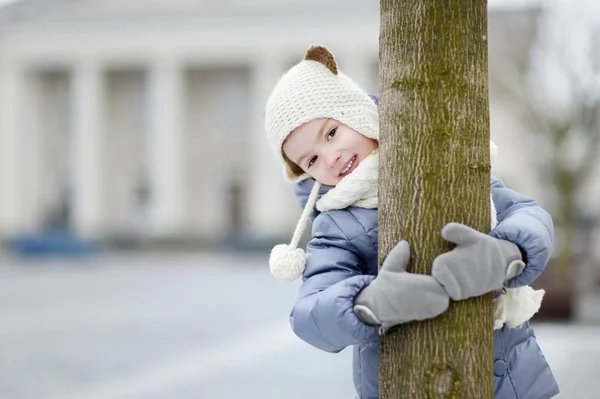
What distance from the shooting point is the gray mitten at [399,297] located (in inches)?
64.2

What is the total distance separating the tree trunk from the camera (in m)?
1.75

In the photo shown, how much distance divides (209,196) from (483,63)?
4098cm

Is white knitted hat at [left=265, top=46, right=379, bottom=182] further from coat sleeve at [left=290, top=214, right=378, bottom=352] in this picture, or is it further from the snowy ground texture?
the snowy ground texture

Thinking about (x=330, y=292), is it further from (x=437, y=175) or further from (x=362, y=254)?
(x=437, y=175)

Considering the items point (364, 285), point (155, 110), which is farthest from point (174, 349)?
point (155, 110)

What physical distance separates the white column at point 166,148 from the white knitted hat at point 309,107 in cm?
3716

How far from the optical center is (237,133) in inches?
1658

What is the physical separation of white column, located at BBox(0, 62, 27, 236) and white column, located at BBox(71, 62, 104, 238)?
3.25 m

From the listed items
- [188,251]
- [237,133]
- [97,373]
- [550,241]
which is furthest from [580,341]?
[237,133]

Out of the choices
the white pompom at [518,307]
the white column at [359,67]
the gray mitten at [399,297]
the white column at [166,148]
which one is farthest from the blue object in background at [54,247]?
the gray mitten at [399,297]

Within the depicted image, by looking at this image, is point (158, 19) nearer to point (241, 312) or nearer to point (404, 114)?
Answer: point (241, 312)

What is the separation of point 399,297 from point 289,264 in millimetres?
417

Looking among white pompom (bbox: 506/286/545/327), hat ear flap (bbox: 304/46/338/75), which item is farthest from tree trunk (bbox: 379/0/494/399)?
hat ear flap (bbox: 304/46/338/75)

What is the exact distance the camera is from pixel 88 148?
40375 mm
